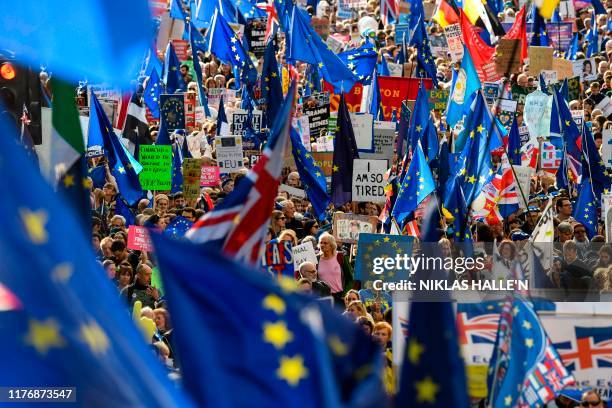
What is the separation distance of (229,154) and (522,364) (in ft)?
36.1

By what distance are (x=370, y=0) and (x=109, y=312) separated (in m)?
26.6

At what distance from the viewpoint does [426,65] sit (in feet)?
72.6

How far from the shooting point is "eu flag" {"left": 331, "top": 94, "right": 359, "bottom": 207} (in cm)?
1573

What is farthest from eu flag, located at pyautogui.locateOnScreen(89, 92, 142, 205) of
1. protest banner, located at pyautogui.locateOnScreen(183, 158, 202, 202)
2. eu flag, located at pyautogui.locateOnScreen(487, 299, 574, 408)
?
eu flag, located at pyautogui.locateOnScreen(487, 299, 574, 408)

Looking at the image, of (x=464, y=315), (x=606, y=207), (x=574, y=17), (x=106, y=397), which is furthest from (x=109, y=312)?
(x=574, y=17)

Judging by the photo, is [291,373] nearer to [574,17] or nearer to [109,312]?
[109,312]

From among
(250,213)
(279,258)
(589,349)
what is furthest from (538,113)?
(250,213)

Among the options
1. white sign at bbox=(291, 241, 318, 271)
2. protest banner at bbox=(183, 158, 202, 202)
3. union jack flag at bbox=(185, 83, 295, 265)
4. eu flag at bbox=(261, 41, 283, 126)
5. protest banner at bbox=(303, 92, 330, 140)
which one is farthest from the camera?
eu flag at bbox=(261, 41, 283, 126)

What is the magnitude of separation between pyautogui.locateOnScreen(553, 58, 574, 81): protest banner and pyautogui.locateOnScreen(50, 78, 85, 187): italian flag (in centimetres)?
1646

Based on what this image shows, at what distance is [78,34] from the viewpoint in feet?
14.5

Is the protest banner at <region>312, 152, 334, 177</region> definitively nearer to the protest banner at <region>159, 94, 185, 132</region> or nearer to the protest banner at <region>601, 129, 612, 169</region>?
the protest banner at <region>159, 94, 185, 132</region>

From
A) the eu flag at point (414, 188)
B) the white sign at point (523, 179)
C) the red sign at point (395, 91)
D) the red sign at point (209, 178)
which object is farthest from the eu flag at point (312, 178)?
the red sign at point (395, 91)

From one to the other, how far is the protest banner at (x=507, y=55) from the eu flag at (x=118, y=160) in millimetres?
6405

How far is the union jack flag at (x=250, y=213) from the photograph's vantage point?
536 centimetres
